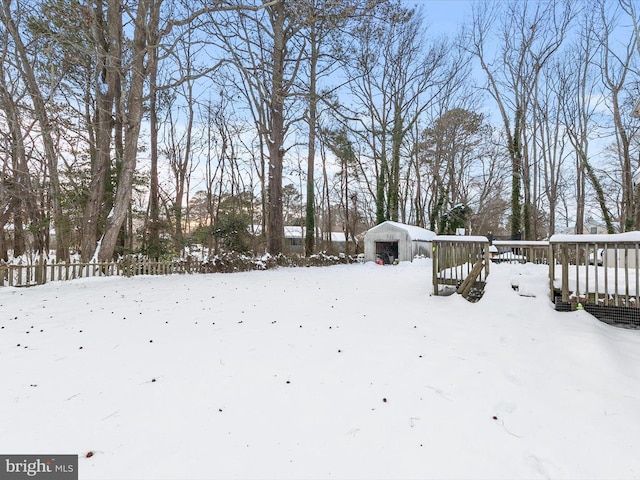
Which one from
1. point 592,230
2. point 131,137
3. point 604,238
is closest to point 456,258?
point 604,238

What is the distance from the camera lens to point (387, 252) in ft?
52.6

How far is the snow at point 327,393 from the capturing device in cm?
185

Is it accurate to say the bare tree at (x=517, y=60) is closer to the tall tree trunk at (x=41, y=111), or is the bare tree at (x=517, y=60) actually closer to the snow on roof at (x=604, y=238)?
the snow on roof at (x=604, y=238)

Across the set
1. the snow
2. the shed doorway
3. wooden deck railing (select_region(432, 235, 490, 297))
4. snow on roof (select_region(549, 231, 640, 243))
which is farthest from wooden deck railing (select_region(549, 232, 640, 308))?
the shed doorway

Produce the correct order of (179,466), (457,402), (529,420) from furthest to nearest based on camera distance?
(457,402)
(529,420)
(179,466)

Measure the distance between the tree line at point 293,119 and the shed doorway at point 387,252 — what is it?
347 cm

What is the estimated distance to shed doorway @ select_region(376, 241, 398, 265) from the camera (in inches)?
617

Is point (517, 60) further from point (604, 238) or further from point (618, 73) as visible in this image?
point (604, 238)

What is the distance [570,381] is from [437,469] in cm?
180

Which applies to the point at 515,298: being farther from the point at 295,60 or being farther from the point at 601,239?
the point at 295,60

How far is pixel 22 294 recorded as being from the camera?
6.48 metres

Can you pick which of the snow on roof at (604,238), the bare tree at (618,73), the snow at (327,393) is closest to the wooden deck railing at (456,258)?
the snow at (327,393)

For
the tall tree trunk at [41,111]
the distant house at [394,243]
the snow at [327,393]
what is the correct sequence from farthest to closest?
the distant house at [394,243], the tall tree trunk at [41,111], the snow at [327,393]

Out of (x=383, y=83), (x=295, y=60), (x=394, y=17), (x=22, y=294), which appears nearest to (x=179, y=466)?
(x=22, y=294)
